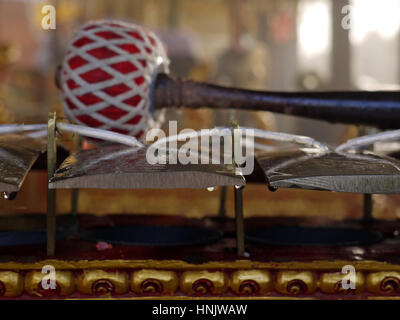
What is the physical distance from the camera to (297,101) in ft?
2.31

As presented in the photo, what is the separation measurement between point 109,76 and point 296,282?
325mm

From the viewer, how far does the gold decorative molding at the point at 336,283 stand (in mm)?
533

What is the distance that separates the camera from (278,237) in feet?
2.24

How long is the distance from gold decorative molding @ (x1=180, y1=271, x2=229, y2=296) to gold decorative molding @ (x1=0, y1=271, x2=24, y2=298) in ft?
0.48

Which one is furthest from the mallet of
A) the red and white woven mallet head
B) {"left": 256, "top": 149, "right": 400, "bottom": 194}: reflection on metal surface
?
{"left": 256, "top": 149, "right": 400, "bottom": 194}: reflection on metal surface

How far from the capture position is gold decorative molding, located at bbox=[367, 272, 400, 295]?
0.53 meters

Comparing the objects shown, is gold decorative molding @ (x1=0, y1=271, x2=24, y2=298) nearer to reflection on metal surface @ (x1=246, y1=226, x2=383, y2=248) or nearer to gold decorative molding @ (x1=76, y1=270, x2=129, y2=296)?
gold decorative molding @ (x1=76, y1=270, x2=129, y2=296)

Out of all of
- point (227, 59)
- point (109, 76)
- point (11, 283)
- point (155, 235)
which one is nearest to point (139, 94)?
point (109, 76)

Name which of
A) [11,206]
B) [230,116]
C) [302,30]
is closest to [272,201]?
[230,116]

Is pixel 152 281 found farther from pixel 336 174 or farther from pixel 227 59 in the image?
pixel 227 59

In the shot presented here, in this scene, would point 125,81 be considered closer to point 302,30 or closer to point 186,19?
point 186,19

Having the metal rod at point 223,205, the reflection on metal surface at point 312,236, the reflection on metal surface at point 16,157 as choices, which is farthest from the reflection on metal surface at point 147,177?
the metal rod at point 223,205

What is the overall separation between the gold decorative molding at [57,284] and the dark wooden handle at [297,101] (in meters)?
0.28

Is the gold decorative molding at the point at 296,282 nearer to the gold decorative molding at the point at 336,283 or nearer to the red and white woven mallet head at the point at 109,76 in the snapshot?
the gold decorative molding at the point at 336,283
